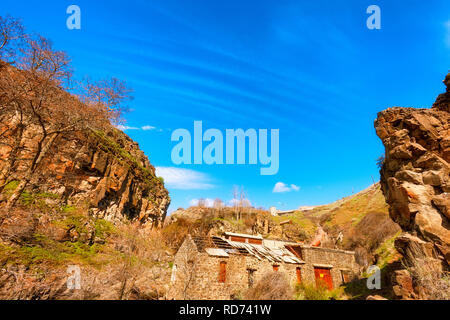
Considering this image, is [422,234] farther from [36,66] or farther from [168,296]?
[36,66]

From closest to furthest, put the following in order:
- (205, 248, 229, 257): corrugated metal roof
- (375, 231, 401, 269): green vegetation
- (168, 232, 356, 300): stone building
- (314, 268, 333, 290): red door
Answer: (168, 232, 356, 300): stone building, (205, 248, 229, 257): corrugated metal roof, (375, 231, 401, 269): green vegetation, (314, 268, 333, 290): red door

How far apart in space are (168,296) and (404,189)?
20191 mm

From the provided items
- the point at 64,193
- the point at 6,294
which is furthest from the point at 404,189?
the point at 64,193

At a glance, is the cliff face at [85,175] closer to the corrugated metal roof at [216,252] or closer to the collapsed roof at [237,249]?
the collapsed roof at [237,249]

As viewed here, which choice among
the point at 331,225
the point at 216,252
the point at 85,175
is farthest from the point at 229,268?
the point at 331,225

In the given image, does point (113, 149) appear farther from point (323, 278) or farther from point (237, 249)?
point (323, 278)

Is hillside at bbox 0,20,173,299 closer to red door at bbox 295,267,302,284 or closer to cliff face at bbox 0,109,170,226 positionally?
cliff face at bbox 0,109,170,226

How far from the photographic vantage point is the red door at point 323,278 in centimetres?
2302

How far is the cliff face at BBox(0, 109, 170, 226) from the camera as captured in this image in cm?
1753

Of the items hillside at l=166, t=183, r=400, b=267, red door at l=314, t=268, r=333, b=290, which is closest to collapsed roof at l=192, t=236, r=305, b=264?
red door at l=314, t=268, r=333, b=290

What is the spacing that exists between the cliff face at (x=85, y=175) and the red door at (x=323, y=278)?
73.7ft

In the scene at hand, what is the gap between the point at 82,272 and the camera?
47.0 feet

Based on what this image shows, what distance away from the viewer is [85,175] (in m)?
21.9

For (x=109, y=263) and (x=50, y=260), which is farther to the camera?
(x=109, y=263)
